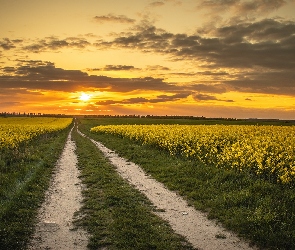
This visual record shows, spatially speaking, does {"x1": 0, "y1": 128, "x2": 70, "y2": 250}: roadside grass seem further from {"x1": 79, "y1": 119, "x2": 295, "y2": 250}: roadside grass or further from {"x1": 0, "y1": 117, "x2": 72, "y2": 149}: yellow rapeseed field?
{"x1": 79, "y1": 119, "x2": 295, "y2": 250}: roadside grass

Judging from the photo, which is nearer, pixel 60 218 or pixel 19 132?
pixel 60 218

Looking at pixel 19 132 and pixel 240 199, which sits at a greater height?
pixel 19 132

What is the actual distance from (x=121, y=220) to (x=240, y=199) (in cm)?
412

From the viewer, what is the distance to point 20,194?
10.8 meters

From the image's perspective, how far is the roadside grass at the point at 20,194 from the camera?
745cm

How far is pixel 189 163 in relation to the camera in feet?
53.3

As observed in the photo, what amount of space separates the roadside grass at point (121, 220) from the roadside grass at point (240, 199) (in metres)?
1.76

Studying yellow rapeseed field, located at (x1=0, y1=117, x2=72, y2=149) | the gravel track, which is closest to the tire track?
the gravel track

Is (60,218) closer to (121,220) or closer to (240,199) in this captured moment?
(121,220)

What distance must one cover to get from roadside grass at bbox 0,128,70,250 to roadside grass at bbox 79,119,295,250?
514 cm

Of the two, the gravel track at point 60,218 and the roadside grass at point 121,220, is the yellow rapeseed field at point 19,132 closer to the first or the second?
the gravel track at point 60,218

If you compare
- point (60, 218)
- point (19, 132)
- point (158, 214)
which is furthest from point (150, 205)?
point (19, 132)

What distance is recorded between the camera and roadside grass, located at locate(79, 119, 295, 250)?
24.9ft

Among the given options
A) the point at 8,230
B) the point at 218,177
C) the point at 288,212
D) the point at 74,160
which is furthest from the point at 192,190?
the point at 74,160
